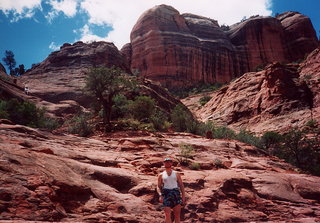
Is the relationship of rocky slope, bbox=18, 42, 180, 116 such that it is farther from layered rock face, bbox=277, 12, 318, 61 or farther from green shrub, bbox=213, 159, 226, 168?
layered rock face, bbox=277, 12, 318, 61

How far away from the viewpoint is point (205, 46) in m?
61.2

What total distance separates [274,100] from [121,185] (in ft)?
85.1

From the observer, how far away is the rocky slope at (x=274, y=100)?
24625 mm

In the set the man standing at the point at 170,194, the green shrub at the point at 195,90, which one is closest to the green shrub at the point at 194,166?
the man standing at the point at 170,194

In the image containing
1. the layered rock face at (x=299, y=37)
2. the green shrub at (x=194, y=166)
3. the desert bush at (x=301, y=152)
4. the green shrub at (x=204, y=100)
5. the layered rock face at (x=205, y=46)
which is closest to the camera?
the green shrub at (x=194, y=166)

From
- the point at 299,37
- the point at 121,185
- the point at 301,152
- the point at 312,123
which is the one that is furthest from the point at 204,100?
the point at 299,37

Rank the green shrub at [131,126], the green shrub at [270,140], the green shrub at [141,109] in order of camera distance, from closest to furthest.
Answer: the green shrub at [131,126]
the green shrub at [141,109]
the green shrub at [270,140]

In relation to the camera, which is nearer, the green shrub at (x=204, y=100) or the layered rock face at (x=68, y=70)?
the layered rock face at (x=68, y=70)

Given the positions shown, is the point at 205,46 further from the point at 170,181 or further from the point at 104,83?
the point at 170,181

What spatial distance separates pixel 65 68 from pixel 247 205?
30.0 m

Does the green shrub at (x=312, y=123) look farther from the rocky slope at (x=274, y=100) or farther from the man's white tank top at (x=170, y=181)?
the man's white tank top at (x=170, y=181)

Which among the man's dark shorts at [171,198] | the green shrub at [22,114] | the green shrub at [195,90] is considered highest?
the green shrub at [195,90]

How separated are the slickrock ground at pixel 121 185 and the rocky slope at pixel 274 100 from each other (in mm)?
16713

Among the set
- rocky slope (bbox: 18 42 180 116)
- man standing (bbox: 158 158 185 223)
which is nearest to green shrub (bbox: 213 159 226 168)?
man standing (bbox: 158 158 185 223)
